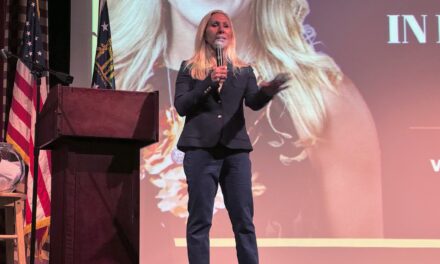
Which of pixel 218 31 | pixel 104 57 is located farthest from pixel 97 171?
pixel 104 57

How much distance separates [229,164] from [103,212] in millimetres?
614

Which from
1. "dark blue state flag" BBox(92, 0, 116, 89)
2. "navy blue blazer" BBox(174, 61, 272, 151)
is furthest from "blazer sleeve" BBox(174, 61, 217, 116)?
"dark blue state flag" BBox(92, 0, 116, 89)

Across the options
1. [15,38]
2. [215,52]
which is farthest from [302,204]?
[15,38]

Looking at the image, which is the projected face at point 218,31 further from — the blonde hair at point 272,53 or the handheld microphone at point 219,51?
the blonde hair at point 272,53

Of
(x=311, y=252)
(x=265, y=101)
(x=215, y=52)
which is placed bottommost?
(x=311, y=252)

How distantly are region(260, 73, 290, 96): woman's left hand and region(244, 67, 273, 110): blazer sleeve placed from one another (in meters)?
0.04

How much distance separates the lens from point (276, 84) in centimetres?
261

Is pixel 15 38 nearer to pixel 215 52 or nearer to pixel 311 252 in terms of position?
pixel 215 52

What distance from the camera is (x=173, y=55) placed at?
436 cm

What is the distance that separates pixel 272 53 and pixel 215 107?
5.33 ft

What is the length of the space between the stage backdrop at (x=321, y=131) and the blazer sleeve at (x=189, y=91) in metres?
1.42

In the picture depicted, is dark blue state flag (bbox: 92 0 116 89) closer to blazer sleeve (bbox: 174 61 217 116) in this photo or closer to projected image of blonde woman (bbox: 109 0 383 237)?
projected image of blonde woman (bbox: 109 0 383 237)

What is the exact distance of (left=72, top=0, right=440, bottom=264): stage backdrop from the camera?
163 inches

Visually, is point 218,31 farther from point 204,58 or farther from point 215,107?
point 215,107
